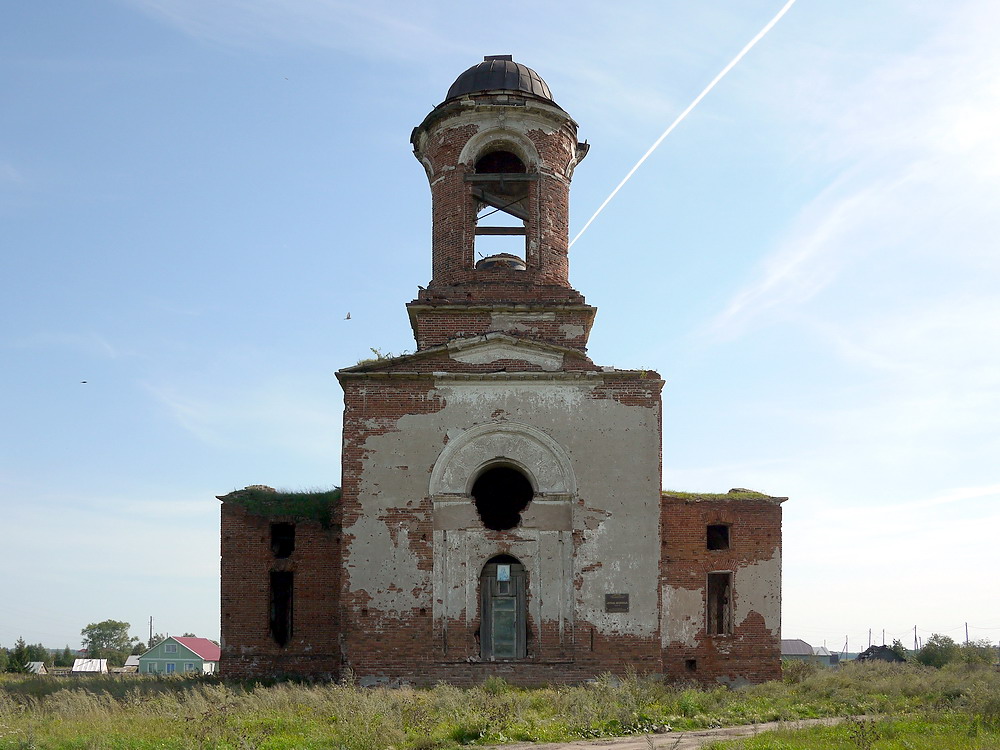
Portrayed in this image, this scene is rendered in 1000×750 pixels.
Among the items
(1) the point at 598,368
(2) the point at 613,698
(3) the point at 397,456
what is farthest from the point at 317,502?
(2) the point at 613,698

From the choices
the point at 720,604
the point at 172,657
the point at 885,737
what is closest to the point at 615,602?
the point at 720,604

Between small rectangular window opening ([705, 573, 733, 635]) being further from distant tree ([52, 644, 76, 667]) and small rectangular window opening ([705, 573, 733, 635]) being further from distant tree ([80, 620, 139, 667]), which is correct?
distant tree ([80, 620, 139, 667])

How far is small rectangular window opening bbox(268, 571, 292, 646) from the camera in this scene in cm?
1783

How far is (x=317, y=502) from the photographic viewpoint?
17891mm

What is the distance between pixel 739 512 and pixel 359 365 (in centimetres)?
699

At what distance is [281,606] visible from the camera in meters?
18.0

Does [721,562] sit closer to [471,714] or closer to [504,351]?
[504,351]

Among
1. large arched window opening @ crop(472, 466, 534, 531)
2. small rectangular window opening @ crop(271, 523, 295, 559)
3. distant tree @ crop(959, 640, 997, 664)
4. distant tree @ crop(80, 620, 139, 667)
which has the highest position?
large arched window opening @ crop(472, 466, 534, 531)

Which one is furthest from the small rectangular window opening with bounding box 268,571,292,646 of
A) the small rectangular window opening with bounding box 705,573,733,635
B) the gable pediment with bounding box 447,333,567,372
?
the small rectangular window opening with bounding box 705,573,733,635

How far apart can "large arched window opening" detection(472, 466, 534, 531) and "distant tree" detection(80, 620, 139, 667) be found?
74290 millimetres

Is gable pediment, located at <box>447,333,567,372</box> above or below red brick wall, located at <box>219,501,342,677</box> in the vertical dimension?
above

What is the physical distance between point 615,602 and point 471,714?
4.41 metres

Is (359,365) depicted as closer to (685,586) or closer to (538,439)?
(538,439)

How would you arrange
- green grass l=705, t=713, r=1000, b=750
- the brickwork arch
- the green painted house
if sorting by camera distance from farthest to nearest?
the green painted house < the brickwork arch < green grass l=705, t=713, r=1000, b=750
